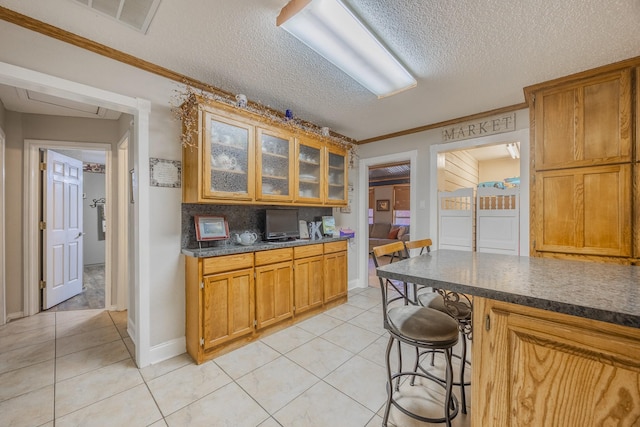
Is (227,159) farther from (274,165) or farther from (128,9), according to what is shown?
(128,9)

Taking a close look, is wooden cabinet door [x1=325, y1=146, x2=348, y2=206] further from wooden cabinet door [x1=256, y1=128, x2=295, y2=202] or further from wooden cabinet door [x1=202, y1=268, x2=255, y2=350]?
wooden cabinet door [x1=202, y1=268, x2=255, y2=350]

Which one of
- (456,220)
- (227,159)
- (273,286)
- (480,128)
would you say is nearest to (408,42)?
(227,159)

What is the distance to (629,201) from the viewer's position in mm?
2041

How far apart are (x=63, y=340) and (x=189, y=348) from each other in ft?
4.52

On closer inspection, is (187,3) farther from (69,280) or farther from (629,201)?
(69,280)

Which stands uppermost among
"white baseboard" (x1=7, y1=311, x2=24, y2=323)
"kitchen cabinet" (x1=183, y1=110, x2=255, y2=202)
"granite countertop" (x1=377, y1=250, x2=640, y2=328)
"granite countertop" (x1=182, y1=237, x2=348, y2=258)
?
"kitchen cabinet" (x1=183, y1=110, x2=255, y2=202)

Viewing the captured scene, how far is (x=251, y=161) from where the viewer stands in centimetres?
252

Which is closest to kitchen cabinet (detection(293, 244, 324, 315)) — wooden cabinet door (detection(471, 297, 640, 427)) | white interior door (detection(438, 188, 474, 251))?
white interior door (detection(438, 188, 474, 251))

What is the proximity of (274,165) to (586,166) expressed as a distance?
2805 millimetres

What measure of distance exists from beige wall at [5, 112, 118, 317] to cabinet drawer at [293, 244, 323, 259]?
10.0 ft

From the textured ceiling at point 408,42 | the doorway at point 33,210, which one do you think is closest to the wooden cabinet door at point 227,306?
the textured ceiling at point 408,42

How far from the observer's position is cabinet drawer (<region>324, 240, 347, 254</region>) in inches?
129

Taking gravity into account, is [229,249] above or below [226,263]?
above

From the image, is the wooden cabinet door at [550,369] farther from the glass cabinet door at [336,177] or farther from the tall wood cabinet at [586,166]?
the glass cabinet door at [336,177]
